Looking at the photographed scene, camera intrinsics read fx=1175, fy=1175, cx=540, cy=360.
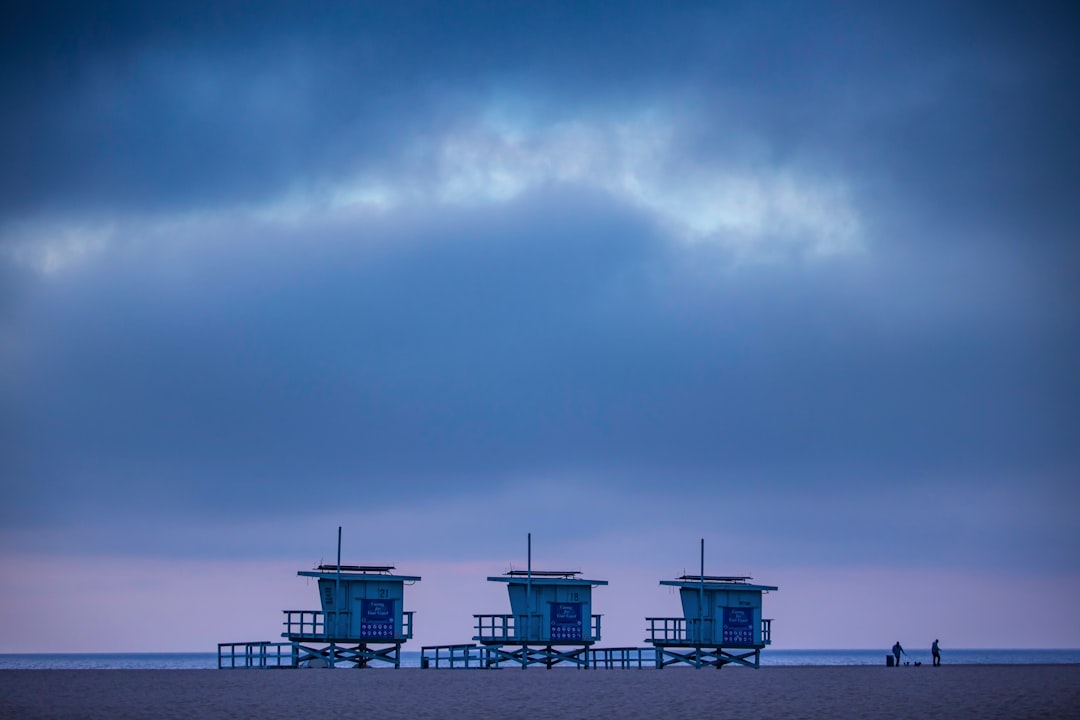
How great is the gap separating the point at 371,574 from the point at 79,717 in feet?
86.6

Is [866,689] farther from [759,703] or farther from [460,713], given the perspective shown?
[460,713]

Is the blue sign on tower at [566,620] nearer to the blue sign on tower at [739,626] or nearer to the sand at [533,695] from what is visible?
the blue sign on tower at [739,626]

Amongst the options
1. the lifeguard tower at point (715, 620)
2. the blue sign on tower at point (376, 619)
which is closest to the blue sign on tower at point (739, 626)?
the lifeguard tower at point (715, 620)

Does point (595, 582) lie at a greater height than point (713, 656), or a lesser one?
greater

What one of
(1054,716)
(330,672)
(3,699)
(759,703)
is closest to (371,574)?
(330,672)

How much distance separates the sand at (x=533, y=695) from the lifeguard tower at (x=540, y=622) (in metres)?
6.75

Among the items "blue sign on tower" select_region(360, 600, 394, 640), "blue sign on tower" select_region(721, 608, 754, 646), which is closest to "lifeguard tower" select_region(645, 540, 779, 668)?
"blue sign on tower" select_region(721, 608, 754, 646)

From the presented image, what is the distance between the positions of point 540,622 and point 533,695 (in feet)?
66.7

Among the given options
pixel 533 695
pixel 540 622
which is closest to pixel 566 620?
pixel 540 622

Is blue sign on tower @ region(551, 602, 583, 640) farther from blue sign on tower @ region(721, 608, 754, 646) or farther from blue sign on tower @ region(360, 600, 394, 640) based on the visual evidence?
blue sign on tower @ region(360, 600, 394, 640)

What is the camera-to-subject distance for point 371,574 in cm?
5072

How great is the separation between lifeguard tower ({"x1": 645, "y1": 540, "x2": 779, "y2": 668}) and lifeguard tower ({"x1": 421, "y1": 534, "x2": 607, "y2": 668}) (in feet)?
12.6

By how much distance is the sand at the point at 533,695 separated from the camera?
2572cm

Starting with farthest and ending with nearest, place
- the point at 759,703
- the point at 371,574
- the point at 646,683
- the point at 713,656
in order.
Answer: the point at 713,656 < the point at 371,574 < the point at 646,683 < the point at 759,703
